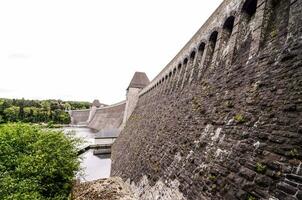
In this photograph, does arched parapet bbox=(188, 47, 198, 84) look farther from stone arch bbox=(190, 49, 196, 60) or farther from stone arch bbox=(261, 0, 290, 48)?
stone arch bbox=(261, 0, 290, 48)

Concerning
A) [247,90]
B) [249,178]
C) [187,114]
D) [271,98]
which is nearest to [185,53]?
[187,114]

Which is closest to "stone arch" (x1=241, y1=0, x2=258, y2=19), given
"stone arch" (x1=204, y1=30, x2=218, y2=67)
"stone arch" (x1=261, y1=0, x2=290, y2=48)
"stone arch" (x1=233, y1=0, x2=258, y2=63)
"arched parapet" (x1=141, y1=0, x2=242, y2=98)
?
"stone arch" (x1=233, y1=0, x2=258, y2=63)

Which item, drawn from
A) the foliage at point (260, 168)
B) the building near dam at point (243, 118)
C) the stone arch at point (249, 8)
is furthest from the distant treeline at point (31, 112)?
the foliage at point (260, 168)

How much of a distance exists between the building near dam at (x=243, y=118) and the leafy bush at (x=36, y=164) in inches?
195

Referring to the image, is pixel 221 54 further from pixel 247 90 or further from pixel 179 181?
pixel 179 181

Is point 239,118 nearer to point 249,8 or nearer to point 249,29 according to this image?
point 249,29

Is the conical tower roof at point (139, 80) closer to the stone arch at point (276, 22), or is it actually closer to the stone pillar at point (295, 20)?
the stone arch at point (276, 22)

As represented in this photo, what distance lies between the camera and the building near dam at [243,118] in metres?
3.05

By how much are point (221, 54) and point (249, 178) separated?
443cm

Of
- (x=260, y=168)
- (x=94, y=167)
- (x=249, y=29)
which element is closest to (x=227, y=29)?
(x=249, y=29)

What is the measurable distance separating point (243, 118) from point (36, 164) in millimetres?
10512

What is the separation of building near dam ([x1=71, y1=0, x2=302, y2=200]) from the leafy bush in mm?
4959

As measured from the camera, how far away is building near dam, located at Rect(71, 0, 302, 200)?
3055 millimetres

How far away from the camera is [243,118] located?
4219mm
